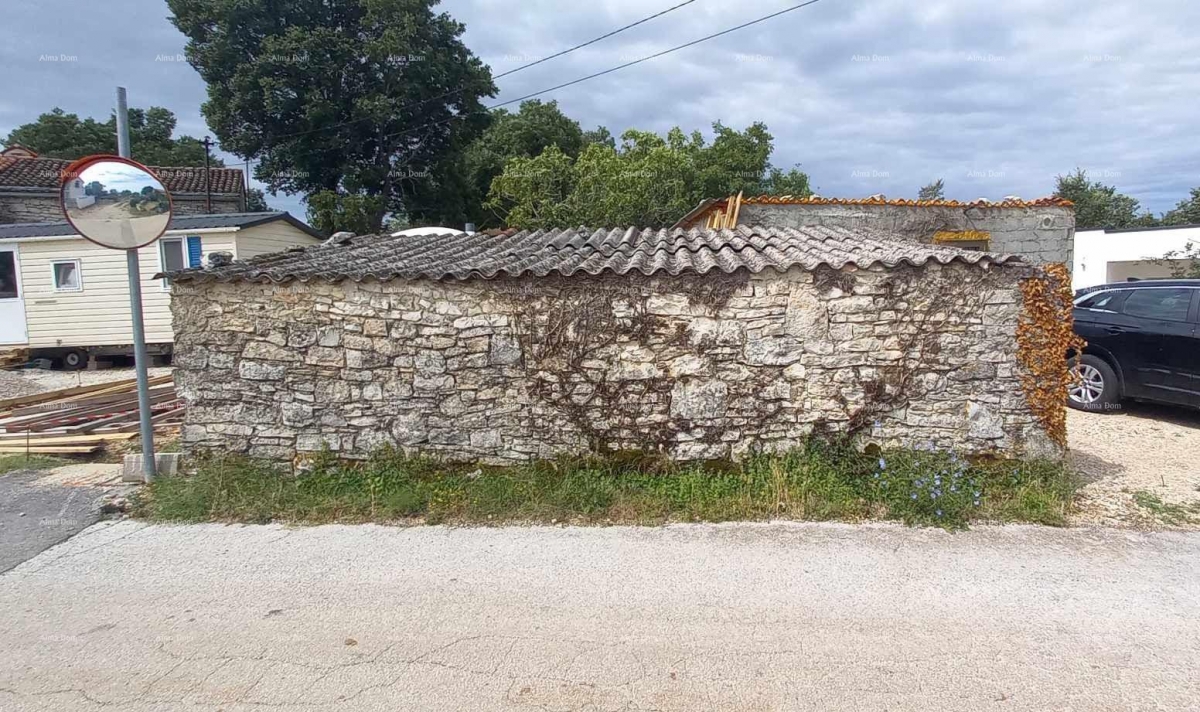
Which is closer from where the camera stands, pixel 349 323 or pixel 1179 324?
pixel 349 323

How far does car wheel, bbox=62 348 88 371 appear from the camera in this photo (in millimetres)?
14258

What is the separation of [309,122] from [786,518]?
24277mm

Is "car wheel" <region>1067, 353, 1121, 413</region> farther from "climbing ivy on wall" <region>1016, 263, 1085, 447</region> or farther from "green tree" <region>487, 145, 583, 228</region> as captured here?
"green tree" <region>487, 145, 583, 228</region>

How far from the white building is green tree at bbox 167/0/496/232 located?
22.7 meters

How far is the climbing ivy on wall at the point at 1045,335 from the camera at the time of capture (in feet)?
16.5

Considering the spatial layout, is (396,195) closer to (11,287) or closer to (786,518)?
(11,287)

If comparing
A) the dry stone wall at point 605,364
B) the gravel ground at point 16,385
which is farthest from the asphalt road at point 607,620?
the gravel ground at point 16,385

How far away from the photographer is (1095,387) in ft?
24.8

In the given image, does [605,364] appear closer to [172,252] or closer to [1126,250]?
[172,252]

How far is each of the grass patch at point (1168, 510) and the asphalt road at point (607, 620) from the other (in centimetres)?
43

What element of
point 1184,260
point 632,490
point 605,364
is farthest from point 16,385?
point 1184,260

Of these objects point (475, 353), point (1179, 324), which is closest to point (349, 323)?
point (475, 353)

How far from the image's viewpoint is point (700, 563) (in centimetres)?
399

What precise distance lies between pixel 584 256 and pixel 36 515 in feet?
16.1
